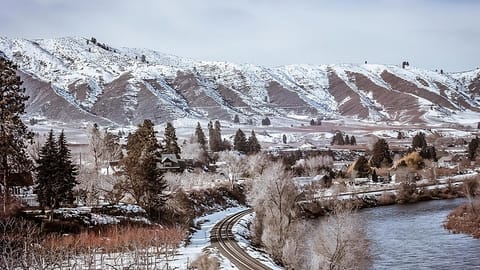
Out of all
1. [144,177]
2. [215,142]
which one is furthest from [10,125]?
[215,142]

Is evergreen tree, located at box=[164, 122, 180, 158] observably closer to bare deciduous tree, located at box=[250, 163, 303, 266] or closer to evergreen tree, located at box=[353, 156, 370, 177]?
evergreen tree, located at box=[353, 156, 370, 177]

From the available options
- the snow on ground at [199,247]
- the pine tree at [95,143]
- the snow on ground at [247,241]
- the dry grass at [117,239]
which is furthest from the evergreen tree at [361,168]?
the dry grass at [117,239]

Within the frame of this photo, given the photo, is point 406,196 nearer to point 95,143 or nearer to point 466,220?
point 466,220

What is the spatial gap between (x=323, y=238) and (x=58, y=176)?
16946 mm

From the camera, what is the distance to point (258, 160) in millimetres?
80062

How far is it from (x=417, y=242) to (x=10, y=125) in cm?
2888

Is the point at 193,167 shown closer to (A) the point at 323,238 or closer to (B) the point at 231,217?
(B) the point at 231,217

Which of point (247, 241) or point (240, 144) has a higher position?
point (240, 144)

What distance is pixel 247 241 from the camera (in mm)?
39312

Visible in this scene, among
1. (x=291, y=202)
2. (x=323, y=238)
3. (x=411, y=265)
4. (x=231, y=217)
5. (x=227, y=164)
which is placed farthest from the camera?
(x=227, y=164)

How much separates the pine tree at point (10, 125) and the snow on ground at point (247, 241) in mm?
14269

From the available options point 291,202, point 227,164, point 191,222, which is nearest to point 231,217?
point 191,222

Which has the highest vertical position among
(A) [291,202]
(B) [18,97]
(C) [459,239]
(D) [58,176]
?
(B) [18,97]

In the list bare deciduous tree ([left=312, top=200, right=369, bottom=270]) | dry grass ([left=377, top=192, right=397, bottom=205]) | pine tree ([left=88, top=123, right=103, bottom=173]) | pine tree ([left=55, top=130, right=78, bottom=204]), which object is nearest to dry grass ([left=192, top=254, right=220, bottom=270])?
bare deciduous tree ([left=312, top=200, right=369, bottom=270])
